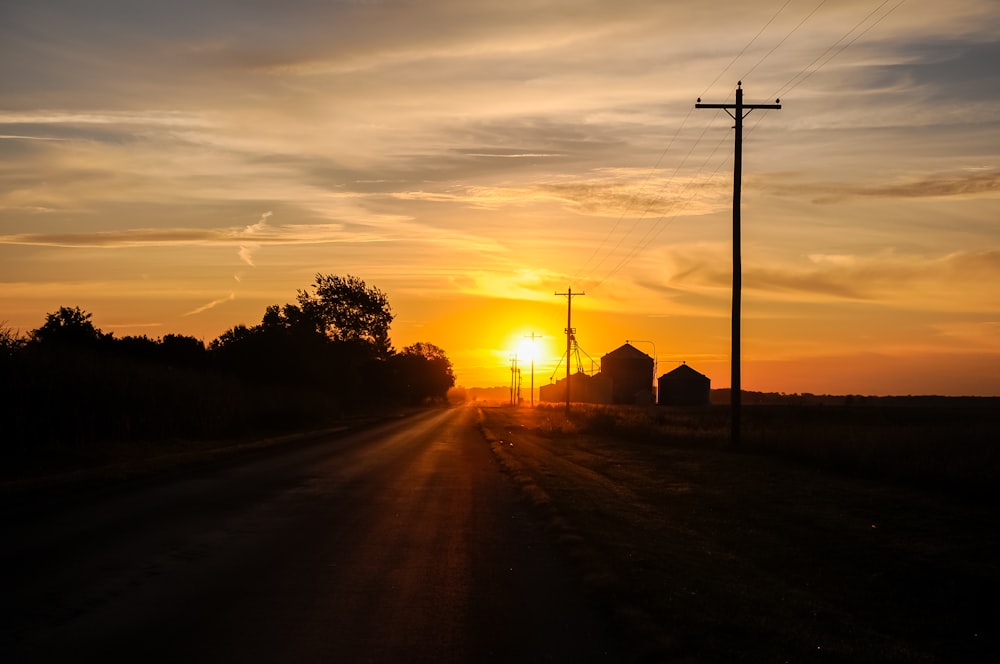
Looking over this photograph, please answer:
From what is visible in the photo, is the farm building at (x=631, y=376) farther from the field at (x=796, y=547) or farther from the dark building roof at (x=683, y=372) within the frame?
the field at (x=796, y=547)

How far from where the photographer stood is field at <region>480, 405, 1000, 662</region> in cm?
988

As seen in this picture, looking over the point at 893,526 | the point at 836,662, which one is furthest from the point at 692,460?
the point at 836,662

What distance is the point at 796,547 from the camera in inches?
644

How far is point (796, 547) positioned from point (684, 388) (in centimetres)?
12085

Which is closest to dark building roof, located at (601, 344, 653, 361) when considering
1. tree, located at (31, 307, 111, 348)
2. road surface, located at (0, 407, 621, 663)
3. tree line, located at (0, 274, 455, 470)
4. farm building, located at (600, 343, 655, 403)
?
farm building, located at (600, 343, 655, 403)

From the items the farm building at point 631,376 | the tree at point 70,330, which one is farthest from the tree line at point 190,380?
the farm building at point 631,376

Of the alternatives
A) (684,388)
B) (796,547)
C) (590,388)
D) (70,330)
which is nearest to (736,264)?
(796,547)

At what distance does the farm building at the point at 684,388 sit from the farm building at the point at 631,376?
6369 mm

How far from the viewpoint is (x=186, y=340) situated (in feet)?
252

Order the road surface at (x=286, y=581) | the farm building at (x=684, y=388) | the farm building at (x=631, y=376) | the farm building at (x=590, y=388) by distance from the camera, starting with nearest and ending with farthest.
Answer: the road surface at (x=286, y=581)
the farm building at (x=684, y=388)
the farm building at (x=631, y=376)
the farm building at (x=590, y=388)

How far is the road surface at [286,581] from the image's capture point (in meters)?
8.36

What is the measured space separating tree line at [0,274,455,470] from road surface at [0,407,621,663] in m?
14.0

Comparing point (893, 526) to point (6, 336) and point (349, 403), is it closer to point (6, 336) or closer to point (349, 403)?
point (6, 336)

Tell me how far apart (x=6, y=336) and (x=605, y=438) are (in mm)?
29324
